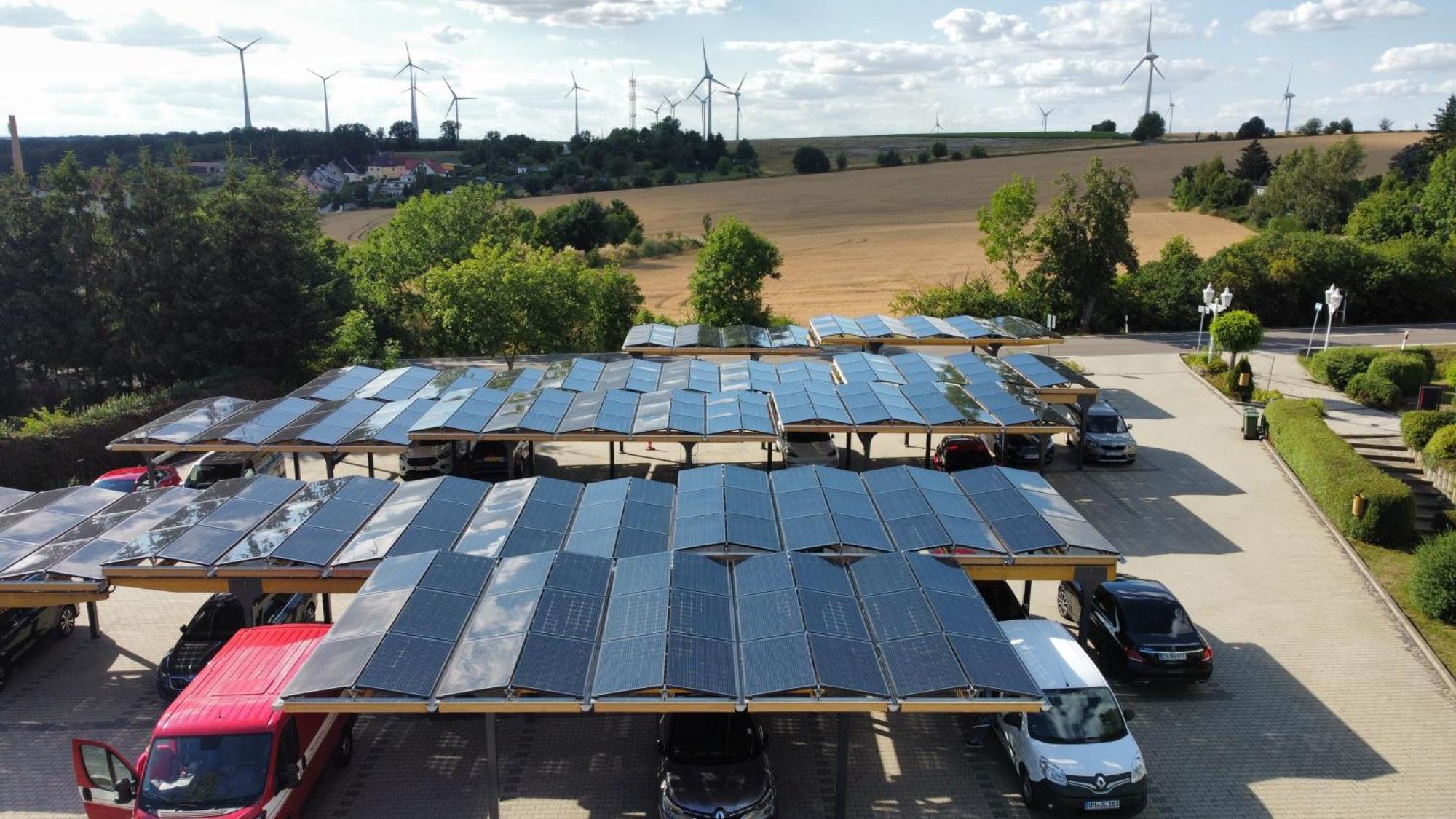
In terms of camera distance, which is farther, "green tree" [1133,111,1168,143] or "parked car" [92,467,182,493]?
"green tree" [1133,111,1168,143]

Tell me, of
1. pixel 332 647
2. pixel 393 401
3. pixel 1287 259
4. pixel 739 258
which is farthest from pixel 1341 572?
pixel 1287 259

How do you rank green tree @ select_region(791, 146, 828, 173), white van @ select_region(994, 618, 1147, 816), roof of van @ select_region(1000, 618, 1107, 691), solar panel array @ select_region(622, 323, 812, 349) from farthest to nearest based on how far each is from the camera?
1. green tree @ select_region(791, 146, 828, 173)
2. solar panel array @ select_region(622, 323, 812, 349)
3. roof of van @ select_region(1000, 618, 1107, 691)
4. white van @ select_region(994, 618, 1147, 816)

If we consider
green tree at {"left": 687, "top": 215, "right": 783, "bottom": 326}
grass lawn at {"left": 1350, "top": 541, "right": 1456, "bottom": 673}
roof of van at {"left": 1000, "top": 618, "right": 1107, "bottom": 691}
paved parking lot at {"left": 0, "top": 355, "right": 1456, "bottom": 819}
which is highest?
green tree at {"left": 687, "top": 215, "right": 783, "bottom": 326}

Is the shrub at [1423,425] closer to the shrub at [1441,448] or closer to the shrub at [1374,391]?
the shrub at [1441,448]

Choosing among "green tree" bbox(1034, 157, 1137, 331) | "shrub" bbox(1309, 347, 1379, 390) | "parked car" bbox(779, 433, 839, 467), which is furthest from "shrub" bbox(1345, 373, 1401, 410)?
"parked car" bbox(779, 433, 839, 467)

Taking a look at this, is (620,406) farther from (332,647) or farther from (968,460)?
(332,647)

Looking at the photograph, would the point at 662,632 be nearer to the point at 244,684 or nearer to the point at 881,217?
the point at 244,684

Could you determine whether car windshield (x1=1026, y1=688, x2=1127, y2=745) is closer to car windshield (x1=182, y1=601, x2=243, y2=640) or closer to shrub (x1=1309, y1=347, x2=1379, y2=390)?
car windshield (x1=182, y1=601, x2=243, y2=640)
